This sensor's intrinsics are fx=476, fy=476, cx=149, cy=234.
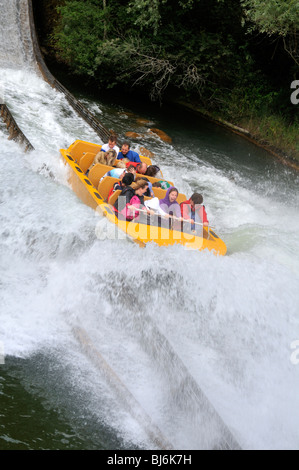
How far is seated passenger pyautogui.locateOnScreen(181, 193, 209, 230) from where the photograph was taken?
7000mm

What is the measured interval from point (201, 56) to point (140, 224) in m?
12.4

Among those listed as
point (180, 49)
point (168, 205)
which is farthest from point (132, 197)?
point (180, 49)

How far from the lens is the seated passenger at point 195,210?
7.00 metres

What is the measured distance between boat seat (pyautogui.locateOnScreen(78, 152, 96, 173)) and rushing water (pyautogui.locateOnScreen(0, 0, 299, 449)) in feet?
1.23

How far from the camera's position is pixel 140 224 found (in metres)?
6.34

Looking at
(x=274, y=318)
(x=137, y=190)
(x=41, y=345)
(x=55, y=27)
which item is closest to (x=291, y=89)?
(x=55, y=27)

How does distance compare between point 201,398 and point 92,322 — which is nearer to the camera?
point 201,398

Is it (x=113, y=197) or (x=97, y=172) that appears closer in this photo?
(x=113, y=197)

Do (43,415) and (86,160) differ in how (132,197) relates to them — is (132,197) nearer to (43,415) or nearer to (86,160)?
(86,160)

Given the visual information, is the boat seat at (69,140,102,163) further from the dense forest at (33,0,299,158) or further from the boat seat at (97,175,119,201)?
the dense forest at (33,0,299,158)

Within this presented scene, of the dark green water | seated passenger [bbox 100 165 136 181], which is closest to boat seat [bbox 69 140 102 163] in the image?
seated passenger [bbox 100 165 136 181]
